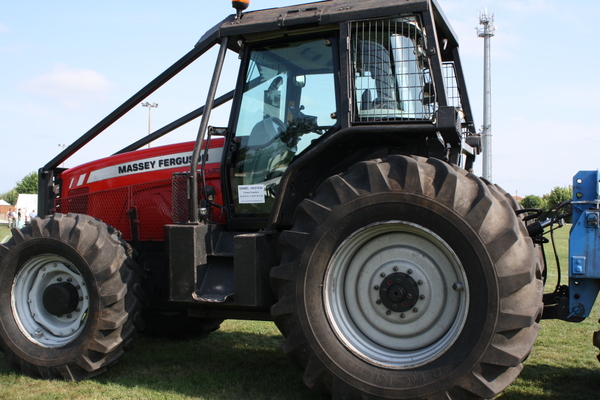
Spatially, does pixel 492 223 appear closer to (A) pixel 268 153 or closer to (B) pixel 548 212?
(B) pixel 548 212

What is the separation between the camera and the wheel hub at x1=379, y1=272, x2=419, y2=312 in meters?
3.63

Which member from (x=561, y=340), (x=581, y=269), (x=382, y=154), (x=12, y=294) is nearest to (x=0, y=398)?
(x=12, y=294)

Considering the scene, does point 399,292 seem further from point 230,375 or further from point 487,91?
point 487,91

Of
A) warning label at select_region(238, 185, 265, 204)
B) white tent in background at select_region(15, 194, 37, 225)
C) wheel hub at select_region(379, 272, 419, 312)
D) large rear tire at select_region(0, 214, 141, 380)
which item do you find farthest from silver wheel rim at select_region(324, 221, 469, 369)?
white tent in background at select_region(15, 194, 37, 225)

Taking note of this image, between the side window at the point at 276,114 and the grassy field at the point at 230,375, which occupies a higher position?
the side window at the point at 276,114

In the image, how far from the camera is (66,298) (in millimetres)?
4578

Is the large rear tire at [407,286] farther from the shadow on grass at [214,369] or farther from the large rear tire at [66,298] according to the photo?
the large rear tire at [66,298]

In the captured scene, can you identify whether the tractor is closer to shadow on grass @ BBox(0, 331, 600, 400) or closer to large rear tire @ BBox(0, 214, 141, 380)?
large rear tire @ BBox(0, 214, 141, 380)

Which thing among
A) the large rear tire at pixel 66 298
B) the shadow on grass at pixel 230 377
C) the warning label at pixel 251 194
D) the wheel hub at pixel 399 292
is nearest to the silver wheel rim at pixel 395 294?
the wheel hub at pixel 399 292

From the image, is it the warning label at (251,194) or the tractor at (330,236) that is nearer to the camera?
the tractor at (330,236)

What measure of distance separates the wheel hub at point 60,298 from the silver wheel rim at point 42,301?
29mm

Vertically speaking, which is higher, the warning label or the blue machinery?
the warning label

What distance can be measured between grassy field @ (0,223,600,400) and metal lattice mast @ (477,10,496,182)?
16271 mm

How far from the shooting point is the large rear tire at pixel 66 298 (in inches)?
172
